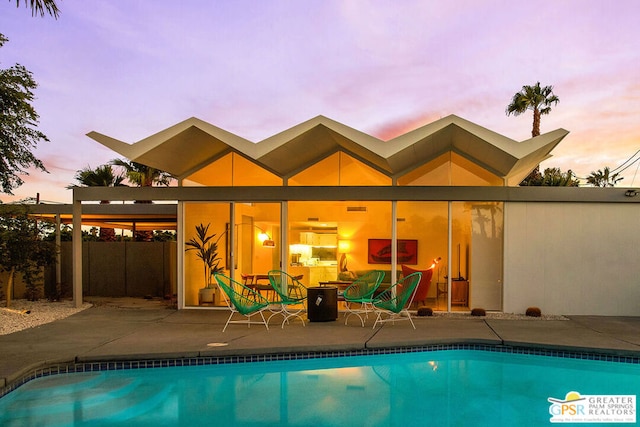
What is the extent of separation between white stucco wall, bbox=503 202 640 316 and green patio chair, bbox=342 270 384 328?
2602mm

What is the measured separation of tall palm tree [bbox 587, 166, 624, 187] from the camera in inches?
1027

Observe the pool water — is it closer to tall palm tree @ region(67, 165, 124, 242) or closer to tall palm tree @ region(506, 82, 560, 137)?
tall palm tree @ region(67, 165, 124, 242)

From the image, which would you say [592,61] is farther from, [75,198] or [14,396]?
[14,396]

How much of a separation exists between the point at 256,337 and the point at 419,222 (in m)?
4.33

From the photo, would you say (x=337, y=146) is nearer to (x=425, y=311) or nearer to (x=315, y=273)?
(x=315, y=273)

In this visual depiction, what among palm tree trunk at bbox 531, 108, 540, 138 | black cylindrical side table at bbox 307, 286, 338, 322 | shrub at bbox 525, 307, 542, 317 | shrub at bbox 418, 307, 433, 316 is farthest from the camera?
palm tree trunk at bbox 531, 108, 540, 138

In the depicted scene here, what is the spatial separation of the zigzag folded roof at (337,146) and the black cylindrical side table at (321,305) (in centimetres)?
264

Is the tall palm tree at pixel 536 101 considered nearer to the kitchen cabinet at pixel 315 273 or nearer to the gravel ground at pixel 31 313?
the kitchen cabinet at pixel 315 273

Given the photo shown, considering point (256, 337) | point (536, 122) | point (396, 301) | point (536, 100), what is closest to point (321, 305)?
point (396, 301)

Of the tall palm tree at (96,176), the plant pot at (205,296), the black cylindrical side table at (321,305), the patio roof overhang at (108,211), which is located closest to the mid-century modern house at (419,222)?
the plant pot at (205,296)

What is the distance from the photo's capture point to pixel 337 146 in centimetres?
1055

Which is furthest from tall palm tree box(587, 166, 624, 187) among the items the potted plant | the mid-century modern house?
the potted plant

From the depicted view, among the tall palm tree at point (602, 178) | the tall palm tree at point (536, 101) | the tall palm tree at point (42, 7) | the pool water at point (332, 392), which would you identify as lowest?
the pool water at point (332, 392)

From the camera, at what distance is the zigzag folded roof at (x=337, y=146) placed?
8875mm
